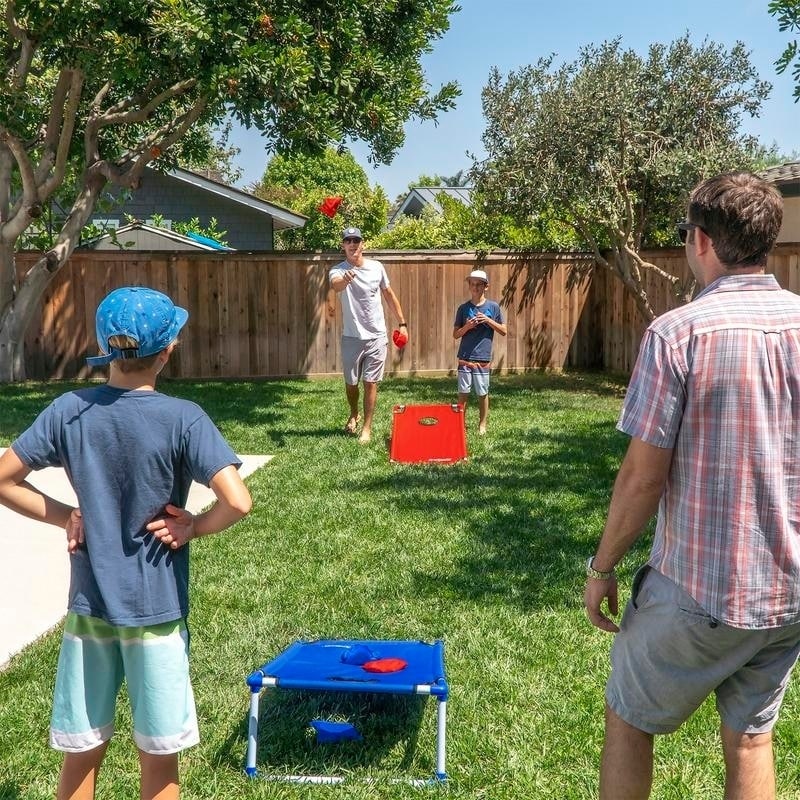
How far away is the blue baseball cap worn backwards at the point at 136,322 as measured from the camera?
7.89 ft

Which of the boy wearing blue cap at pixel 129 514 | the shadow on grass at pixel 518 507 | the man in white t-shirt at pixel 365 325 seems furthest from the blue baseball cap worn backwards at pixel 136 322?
the man in white t-shirt at pixel 365 325

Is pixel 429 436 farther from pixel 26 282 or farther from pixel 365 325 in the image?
pixel 26 282

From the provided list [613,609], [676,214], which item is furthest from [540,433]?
[613,609]

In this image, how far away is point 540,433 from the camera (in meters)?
9.37

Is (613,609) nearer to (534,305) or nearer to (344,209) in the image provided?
(534,305)

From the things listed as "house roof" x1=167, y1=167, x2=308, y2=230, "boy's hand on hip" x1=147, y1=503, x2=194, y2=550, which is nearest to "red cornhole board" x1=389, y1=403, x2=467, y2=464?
"boy's hand on hip" x1=147, y1=503, x2=194, y2=550

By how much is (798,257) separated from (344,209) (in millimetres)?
18165

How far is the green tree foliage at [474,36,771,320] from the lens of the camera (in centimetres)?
1167

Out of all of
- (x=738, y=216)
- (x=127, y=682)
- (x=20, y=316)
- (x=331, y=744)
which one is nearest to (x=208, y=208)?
(x=20, y=316)

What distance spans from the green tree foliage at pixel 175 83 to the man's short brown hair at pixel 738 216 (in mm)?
7582

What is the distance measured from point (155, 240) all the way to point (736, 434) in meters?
18.3

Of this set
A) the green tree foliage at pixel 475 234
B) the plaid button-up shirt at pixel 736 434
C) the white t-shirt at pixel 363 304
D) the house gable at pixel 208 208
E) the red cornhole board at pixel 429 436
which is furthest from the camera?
the house gable at pixel 208 208

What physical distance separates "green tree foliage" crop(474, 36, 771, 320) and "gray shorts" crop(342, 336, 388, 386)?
4.47m

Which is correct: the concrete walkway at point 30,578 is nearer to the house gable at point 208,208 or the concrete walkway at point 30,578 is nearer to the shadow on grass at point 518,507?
the shadow on grass at point 518,507
